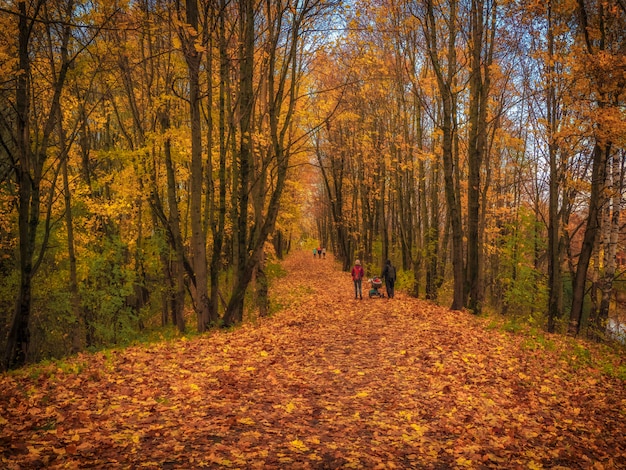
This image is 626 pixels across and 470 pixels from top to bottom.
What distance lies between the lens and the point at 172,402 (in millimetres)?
5516

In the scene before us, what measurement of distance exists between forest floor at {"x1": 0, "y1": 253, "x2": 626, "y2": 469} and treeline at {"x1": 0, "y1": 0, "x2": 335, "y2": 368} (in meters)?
4.01

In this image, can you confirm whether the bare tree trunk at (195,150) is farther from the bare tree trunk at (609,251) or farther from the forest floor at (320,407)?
the bare tree trunk at (609,251)

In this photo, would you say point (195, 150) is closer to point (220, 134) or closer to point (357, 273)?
point (220, 134)

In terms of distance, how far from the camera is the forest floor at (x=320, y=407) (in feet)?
14.1

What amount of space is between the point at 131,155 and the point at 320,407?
39.5 feet

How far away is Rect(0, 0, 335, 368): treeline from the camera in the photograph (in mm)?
9922

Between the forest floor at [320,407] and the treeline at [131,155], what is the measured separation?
4.01 meters

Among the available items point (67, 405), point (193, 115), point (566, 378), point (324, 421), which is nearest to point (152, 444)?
point (67, 405)

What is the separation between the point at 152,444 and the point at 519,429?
466 centimetres

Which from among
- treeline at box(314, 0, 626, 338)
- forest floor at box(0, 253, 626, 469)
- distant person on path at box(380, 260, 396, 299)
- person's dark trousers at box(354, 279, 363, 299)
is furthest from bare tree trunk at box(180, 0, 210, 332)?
distant person on path at box(380, 260, 396, 299)

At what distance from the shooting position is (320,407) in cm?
578

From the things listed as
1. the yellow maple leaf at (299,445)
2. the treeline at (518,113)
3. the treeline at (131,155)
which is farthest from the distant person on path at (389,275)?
the yellow maple leaf at (299,445)

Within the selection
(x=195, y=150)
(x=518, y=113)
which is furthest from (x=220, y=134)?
(x=518, y=113)

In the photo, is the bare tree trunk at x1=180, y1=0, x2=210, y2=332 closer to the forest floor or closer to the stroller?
the forest floor
